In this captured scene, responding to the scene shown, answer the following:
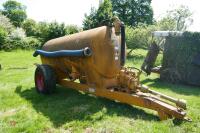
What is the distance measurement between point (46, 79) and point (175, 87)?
5.01m

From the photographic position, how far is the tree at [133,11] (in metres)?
53.8

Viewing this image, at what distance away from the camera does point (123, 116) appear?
6727mm

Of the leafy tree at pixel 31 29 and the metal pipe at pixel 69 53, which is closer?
the metal pipe at pixel 69 53

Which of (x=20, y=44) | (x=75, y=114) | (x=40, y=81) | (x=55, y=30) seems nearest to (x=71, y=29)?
(x=55, y=30)

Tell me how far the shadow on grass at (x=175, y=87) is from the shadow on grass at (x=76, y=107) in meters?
3.41

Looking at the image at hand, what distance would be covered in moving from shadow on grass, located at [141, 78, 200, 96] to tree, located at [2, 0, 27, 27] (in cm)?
6494

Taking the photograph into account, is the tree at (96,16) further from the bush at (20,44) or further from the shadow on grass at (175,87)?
the shadow on grass at (175,87)

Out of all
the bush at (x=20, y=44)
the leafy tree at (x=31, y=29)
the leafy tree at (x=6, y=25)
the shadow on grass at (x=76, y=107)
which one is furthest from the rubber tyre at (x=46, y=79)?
the leafy tree at (x=31, y=29)

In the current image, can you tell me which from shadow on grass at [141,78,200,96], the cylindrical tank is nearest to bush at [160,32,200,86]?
shadow on grass at [141,78,200,96]

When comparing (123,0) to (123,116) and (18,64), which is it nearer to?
(18,64)

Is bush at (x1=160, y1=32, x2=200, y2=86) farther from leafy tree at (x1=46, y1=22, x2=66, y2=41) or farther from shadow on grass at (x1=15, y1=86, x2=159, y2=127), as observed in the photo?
leafy tree at (x1=46, y1=22, x2=66, y2=41)

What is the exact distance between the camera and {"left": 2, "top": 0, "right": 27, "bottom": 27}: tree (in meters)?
73.6

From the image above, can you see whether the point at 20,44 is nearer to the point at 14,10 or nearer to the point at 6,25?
the point at 6,25

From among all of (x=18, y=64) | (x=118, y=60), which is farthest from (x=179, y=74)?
(x=18, y=64)
